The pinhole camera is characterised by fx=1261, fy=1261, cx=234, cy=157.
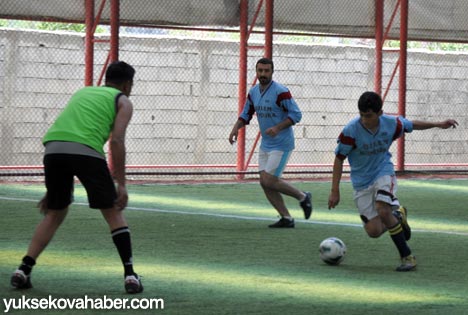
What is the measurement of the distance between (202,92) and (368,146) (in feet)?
46.5

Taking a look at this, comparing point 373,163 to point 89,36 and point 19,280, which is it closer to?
point 19,280

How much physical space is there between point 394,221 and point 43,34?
43.9 ft

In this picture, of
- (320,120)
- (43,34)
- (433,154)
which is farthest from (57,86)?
(433,154)

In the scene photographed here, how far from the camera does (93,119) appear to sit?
29.6ft

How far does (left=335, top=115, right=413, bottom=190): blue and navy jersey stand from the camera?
11.2 metres

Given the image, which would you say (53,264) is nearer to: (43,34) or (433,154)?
(43,34)

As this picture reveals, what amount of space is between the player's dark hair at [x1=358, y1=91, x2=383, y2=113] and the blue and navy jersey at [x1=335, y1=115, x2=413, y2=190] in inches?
12.8

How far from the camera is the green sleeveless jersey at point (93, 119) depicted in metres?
8.99

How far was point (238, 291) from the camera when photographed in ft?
30.5

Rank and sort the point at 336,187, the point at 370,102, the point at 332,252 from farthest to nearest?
1. the point at 336,187
2. the point at 332,252
3. the point at 370,102

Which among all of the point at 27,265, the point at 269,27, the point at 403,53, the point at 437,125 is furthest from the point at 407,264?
the point at 403,53

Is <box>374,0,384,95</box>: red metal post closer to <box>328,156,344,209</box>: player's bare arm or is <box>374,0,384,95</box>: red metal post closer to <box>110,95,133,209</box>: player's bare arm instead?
<box>328,156,344,209</box>: player's bare arm

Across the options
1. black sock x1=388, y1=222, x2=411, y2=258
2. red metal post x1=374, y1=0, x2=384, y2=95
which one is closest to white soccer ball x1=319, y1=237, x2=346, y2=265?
black sock x1=388, y1=222, x2=411, y2=258

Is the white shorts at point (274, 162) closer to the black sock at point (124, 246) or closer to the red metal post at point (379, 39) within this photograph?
the black sock at point (124, 246)
